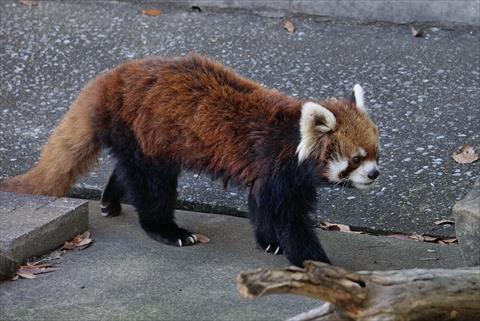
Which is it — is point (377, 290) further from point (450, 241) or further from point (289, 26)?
point (289, 26)

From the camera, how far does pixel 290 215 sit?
432 centimetres

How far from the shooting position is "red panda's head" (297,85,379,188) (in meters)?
4.19

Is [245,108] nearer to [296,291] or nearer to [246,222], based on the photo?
[246,222]

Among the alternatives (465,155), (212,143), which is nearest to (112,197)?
(212,143)

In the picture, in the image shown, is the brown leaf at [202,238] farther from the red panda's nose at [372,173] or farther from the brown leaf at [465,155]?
the brown leaf at [465,155]

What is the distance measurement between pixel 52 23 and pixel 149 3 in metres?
0.79

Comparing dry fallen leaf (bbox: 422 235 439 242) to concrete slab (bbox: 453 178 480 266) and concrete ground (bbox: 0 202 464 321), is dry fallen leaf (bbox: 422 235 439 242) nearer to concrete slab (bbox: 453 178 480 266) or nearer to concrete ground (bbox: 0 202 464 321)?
concrete ground (bbox: 0 202 464 321)

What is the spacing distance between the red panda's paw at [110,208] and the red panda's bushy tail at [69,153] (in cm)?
21

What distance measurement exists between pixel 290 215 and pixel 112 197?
3.61 feet

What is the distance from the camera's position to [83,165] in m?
4.86

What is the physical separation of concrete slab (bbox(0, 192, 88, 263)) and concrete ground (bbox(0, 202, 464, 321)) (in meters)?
0.12

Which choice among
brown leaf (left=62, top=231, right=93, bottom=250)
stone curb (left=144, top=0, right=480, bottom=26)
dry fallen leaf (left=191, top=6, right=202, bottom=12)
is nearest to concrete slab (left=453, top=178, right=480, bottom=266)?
brown leaf (left=62, top=231, right=93, bottom=250)

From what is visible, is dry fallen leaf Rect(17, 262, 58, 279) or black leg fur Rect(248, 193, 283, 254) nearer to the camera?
dry fallen leaf Rect(17, 262, 58, 279)

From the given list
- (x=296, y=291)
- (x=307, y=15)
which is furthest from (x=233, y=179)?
(x=307, y=15)
